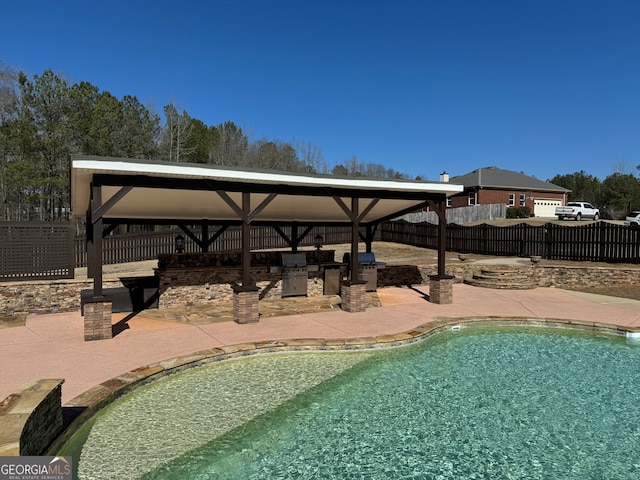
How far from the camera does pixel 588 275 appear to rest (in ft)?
48.0

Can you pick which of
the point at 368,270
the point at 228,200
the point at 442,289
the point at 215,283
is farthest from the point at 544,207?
the point at 228,200

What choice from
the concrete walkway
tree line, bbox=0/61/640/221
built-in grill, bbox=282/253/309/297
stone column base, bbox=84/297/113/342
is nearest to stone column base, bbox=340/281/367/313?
the concrete walkway

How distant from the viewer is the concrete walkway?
5.99 m

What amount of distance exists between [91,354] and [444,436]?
573cm

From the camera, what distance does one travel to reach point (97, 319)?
7.54 meters

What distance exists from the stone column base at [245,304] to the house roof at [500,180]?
3686cm

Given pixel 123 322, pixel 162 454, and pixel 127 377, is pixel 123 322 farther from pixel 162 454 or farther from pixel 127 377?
pixel 162 454

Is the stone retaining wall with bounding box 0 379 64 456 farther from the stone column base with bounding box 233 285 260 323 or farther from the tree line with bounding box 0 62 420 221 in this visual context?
the tree line with bounding box 0 62 420 221

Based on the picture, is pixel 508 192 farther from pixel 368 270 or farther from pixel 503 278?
pixel 368 270

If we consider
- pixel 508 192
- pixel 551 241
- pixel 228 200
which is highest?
pixel 508 192

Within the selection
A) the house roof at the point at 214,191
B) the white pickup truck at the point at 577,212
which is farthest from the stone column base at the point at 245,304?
the white pickup truck at the point at 577,212

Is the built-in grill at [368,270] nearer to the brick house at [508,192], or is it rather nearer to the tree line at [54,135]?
the tree line at [54,135]

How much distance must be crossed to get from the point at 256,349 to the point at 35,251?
8.02 m

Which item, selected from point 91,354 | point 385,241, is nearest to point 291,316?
point 91,354
